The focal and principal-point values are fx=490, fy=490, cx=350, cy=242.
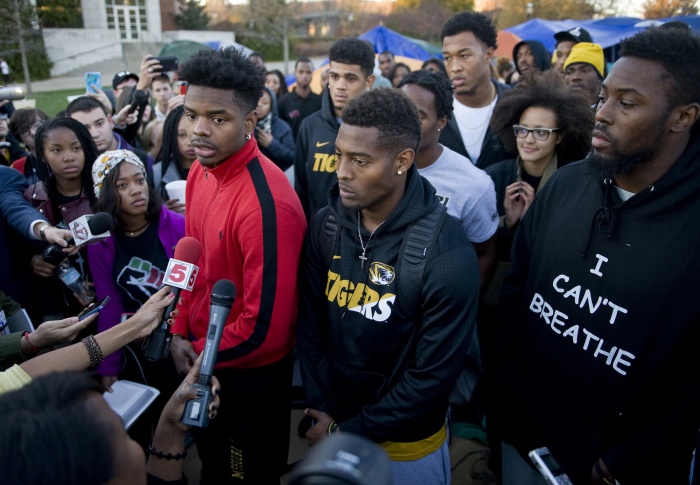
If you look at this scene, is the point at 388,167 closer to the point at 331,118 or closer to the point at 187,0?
the point at 331,118

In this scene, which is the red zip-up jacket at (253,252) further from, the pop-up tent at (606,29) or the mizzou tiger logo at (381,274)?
the pop-up tent at (606,29)

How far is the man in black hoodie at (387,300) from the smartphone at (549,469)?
0.46 meters

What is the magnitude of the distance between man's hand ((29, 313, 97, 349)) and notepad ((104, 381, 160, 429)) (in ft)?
1.63

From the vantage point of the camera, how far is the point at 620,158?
194cm

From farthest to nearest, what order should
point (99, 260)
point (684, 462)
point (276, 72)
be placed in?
point (276, 72) → point (99, 260) → point (684, 462)

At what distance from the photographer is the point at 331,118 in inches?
158

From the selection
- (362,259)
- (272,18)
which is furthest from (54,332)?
(272,18)

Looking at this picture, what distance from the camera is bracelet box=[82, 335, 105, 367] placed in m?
2.23

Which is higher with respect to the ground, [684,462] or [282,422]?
[684,462]

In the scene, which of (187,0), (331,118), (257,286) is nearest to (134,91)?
(331,118)

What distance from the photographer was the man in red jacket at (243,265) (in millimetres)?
2334

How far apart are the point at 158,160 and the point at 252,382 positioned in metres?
3.43

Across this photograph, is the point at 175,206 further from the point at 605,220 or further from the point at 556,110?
the point at 605,220

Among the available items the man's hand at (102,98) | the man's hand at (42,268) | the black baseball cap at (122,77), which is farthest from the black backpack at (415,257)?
the black baseball cap at (122,77)
